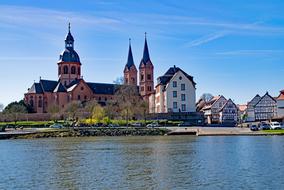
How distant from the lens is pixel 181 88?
104500 mm

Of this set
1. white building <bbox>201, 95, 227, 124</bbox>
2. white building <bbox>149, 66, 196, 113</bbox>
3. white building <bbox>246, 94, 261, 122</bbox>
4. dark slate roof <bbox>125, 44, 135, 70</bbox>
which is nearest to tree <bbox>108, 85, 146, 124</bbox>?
white building <bbox>149, 66, 196, 113</bbox>

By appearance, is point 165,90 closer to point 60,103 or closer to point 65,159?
point 60,103

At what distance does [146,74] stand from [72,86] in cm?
2192

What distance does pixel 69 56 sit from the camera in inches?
5049

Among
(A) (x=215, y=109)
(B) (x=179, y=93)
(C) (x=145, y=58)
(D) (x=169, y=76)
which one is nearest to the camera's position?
(B) (x=179, y=93)

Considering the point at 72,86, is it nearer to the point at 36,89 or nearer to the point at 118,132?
the point at 36,89

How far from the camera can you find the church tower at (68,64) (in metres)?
127

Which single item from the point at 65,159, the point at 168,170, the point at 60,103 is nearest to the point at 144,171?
the point at 168,170

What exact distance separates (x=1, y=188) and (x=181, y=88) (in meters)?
85.8

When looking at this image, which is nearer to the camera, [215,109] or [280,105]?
[280,105]

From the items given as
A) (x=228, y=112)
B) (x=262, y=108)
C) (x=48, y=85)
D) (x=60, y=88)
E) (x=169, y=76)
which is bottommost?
(x=228, y=112)

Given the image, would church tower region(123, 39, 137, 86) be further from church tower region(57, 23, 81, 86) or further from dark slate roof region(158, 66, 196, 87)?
dark slate roof region(158, 66, 196, 87)

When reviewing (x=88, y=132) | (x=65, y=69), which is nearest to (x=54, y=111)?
(x=65, y=69)

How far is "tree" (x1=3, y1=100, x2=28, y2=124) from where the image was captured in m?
101
